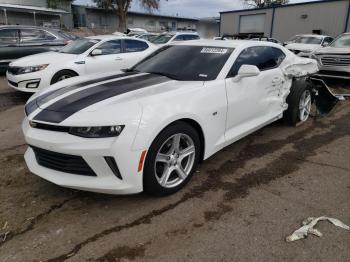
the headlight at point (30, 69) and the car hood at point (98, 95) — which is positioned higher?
the car hood at point (98, 95)

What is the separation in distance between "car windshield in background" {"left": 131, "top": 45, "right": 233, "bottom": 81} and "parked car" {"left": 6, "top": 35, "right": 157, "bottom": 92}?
11.1 feet

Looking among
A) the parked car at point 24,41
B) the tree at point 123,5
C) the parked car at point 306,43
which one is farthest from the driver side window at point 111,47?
the tree at point 123,5

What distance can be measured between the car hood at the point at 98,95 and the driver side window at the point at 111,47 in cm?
426

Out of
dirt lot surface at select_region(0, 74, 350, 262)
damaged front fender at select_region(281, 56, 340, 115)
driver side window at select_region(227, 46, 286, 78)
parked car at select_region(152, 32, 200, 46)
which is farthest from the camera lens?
parked car at select_region(152, 32, 200, 46)

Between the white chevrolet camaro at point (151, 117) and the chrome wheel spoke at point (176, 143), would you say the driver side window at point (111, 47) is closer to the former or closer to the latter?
the white chevrolet camaro at point (151, 117)

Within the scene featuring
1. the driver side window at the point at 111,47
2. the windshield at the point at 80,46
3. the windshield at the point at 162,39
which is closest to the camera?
the windshield at the point at 80,46

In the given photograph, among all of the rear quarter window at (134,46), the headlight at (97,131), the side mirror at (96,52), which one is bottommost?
the headlight at (97,131)

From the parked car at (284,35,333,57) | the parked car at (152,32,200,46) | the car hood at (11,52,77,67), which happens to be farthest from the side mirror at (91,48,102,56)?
the parked car at (284,35,333,57)

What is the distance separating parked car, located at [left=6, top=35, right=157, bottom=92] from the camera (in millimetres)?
7066

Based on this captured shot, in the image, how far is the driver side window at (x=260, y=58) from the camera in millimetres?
3986

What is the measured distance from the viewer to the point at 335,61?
9.05 metres

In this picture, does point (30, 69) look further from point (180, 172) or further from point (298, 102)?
point (298, 102)

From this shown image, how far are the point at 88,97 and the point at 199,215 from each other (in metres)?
1.56

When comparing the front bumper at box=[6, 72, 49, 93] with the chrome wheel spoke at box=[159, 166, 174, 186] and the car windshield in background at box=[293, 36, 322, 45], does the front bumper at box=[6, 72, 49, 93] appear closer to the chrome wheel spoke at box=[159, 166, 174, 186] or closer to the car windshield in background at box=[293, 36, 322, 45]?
the chrome wheel spoke at box=[159, 166, 174, 186]
